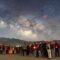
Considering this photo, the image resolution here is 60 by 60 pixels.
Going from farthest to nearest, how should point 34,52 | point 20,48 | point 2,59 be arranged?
point 20,48
point 34,52
point 2,59

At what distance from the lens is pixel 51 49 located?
61.6ft

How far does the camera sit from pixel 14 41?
88.4 feet

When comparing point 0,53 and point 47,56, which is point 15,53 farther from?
point 47,56

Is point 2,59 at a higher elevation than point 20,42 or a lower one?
lower

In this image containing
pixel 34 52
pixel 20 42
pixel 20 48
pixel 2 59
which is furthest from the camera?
pixel 20 42

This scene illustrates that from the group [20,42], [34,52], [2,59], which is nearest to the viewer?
[2,59]

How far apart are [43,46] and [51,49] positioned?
99cm

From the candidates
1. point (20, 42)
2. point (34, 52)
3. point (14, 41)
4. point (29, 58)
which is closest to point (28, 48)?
point (34, 52)

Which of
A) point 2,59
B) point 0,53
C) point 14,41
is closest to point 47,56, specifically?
point 2,59

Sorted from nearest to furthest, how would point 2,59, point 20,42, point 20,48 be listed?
point 2,59 < point 20,48 < point 20,42

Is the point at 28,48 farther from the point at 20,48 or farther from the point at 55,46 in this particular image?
the point at 55,46

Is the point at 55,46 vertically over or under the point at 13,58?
over

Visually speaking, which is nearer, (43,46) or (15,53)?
(43,46)

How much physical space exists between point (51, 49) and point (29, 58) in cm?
263
